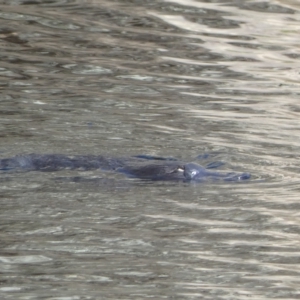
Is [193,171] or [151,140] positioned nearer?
[193,171]

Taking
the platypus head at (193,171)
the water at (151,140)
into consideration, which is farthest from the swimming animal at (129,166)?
the water at (151,140)

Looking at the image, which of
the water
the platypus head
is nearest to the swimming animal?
the platypus head

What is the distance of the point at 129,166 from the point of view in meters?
5.69

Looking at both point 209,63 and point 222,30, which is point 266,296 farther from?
point 222,30

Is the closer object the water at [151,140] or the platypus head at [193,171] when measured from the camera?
the water at [151,140]

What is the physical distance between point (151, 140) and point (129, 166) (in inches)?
31.3

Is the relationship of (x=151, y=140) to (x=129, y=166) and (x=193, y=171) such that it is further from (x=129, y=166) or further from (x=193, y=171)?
(x=193, y=171)

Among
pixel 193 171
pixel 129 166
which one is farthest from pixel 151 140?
pixel 193 171

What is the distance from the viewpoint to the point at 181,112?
7320mm

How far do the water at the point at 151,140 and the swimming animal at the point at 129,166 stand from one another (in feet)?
0.39

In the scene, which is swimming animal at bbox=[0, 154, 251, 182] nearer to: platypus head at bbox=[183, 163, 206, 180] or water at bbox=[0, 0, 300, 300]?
platypus head at bbox=[183, 163, 206, 180]

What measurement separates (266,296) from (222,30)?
23.3 ft

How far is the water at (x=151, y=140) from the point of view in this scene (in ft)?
13.3

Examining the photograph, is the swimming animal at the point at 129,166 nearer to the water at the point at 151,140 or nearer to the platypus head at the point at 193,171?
the platypus head at the point at 193,171
